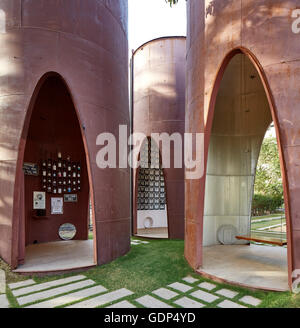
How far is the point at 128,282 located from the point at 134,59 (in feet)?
29.4

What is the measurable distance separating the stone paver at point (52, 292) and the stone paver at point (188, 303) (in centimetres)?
154

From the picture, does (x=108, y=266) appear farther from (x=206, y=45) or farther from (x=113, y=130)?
(x=206, y=45)

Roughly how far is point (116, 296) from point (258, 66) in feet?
13.2

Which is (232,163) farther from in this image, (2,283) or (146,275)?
(2,283)

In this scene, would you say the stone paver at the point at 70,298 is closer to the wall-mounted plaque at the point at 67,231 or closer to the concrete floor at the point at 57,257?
the concrete floor at the point at 57,257

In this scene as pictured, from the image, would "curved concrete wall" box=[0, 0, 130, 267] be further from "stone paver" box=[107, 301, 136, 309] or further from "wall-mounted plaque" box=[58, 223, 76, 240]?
"wall-mounted plaque" box=[58, 223, 76, 240]

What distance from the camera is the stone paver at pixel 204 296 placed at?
3551mm

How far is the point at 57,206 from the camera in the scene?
7594 mm

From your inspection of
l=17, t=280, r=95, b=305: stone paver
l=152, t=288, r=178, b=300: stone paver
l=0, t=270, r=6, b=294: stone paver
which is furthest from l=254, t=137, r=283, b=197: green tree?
l=0, t=270, r=6, b=294: stone paver

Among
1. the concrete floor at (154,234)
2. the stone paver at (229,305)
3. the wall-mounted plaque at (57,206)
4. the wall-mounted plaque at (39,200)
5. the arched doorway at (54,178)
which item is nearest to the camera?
the stone paver at (229,305)

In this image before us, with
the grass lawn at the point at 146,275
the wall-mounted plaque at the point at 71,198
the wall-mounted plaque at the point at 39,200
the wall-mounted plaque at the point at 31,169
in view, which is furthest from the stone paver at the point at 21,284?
the wall-mounted plaque at the point at 71,198

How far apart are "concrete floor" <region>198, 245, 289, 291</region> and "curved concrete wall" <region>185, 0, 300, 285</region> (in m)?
0.47

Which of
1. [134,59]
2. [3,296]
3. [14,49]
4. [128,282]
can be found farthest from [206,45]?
[134,59]

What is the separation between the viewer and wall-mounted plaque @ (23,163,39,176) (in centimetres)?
681
